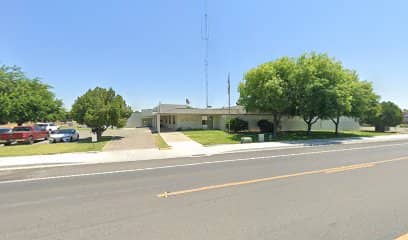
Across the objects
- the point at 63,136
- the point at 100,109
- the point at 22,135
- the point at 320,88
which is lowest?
the point at 63,136

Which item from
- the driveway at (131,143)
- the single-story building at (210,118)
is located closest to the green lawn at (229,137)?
the driveway at (131,143)

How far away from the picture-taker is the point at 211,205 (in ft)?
16.5

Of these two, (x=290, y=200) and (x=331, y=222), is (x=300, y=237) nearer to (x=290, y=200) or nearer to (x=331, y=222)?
(x=331, y=222)

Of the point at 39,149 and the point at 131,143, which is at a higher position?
the point at 131,143

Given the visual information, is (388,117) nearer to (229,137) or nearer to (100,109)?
(229,137)

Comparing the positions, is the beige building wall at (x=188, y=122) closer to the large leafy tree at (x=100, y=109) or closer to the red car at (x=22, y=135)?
the large leafy tree at (x=100, y=109)

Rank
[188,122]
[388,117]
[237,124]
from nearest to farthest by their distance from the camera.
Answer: [237,124], [188,122], [388,117]

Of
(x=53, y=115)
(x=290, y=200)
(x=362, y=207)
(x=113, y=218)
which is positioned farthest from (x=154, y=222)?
(x=53, y=115)

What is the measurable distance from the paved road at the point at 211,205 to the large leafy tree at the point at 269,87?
553 inches

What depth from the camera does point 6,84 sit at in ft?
87.7

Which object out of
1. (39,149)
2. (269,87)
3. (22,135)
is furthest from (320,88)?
(22,135)

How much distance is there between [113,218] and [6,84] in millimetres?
31204

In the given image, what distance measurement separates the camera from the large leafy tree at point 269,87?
2192 centimetres

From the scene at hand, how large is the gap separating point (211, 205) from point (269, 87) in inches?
723
